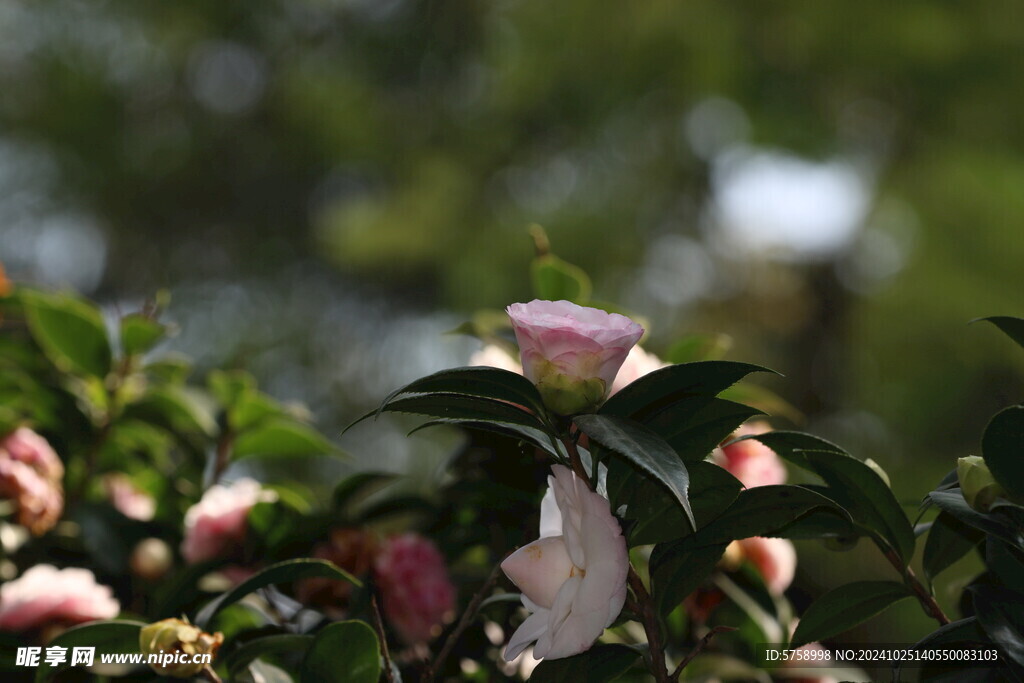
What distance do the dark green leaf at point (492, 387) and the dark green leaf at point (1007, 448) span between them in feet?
0.51

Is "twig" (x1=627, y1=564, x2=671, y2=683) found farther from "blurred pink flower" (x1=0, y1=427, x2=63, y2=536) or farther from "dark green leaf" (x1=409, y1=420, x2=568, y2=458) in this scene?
"blurred pink flower" (x1=0, y1=427, x2=63, y2=536)

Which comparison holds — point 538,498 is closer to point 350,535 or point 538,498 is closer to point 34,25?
point 350,535

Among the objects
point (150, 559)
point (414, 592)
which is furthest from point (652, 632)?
point (150, 559)

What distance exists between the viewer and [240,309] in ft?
17.5

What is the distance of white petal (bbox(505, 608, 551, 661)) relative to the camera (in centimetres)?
30

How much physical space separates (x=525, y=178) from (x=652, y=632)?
4863mm

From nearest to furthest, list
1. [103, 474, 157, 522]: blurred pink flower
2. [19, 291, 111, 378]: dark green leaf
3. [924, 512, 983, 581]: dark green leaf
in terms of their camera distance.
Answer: [924, 512, 983, 581]: dark green leaf < [19, 291, 111, 378]: dark green leaf < [103, 474, 157, 522]: blurred pink flower

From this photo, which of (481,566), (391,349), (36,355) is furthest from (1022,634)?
(391,349)

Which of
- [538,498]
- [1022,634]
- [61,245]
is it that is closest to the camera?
[1022,634]

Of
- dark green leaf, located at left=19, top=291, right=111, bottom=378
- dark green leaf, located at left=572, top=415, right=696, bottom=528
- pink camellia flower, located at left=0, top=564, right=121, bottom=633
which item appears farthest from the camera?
dark green leaf, located at left=19, top=291, right=111, bottom=378

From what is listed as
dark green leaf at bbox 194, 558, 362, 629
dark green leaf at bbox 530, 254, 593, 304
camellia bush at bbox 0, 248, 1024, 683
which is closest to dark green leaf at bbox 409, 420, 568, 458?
camellia bush at bbox 0, 248, 1024, 683

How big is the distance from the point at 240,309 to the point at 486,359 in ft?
16.7

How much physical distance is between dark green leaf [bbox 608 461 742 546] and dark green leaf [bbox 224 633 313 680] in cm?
15

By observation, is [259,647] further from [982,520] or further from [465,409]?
[982,520]
